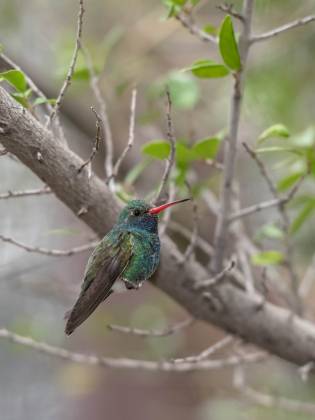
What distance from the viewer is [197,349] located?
4.45m

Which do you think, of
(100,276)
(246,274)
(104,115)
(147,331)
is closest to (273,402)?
(246,274)

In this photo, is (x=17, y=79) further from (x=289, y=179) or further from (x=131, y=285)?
(x=289, y=179)

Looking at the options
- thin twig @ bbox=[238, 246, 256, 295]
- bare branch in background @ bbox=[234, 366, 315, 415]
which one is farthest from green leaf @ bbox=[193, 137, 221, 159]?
bare branch in background @ bbox=[234, 366, 315, 415]

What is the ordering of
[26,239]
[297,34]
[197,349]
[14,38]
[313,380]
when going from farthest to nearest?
1. [197,349]
2. [14,38]
3. [26,239]
4. [313,380]
5. [297,34]

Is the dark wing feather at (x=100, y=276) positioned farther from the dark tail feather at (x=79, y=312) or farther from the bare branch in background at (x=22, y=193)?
the bare branch in background at (x=22, y=193)

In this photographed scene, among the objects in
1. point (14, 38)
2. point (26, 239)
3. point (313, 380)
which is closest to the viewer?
point (313, 380)

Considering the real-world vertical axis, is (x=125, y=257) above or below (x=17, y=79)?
below

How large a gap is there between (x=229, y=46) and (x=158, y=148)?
360mm

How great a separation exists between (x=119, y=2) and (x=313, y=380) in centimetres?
273

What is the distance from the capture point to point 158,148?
1.69 meters

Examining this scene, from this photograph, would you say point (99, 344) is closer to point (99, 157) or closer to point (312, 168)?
point (99, 157)

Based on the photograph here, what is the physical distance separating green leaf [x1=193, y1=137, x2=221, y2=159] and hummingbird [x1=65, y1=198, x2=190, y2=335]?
0.47m

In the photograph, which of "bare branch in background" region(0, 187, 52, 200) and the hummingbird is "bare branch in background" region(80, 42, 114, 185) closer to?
"bare branch in background" region(0, 187, 52, 200)

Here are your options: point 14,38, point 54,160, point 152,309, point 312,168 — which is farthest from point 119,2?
point 54,160
